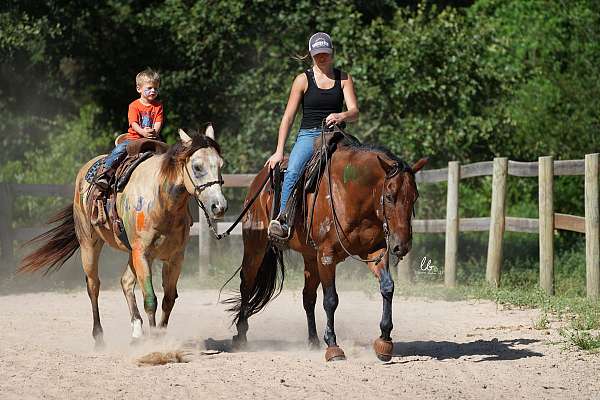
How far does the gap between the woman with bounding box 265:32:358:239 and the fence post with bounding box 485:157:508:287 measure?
5109 mm

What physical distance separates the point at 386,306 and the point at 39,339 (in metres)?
3.87

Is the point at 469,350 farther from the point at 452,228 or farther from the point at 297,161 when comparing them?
the point at 452,228

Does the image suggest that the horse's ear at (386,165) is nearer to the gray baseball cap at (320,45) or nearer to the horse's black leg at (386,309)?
the horse's black leg at (386,309)

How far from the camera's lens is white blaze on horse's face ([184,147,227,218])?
842 cm

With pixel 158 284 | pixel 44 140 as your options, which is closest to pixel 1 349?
pixel 158 284

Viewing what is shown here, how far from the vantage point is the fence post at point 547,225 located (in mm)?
12703

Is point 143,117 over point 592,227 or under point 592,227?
over

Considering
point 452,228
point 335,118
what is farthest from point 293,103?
point 452,228

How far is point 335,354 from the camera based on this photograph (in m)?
8.41

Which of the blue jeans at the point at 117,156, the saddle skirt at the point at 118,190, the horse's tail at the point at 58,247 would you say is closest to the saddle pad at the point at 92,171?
the saddle skirt at the point at 118,190

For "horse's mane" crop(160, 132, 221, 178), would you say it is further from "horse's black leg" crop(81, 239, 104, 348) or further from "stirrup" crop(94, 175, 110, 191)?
"horse's black leg" crop(81, 239, 104, 348)

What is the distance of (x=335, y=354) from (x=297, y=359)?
1.18 feet

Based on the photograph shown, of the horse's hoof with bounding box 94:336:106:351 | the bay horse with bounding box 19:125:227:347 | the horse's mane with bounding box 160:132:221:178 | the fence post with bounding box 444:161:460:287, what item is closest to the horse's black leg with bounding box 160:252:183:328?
the bay horse with bounding box 19:125:227:347

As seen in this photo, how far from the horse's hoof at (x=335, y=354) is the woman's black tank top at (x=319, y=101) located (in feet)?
6.62
